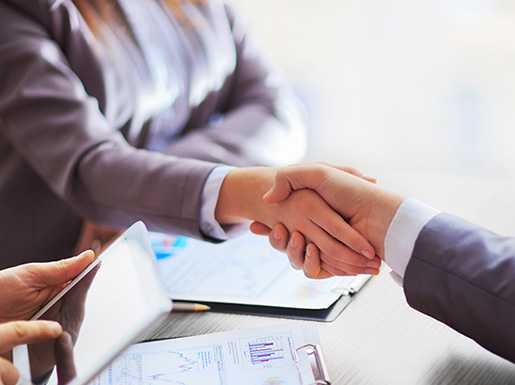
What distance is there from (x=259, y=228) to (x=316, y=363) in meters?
0.29

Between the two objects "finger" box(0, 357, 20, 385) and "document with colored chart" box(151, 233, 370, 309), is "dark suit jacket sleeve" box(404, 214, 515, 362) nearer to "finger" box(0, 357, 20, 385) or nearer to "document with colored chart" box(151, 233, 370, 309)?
"document with colored chart" box(151, 233, 370, 309)

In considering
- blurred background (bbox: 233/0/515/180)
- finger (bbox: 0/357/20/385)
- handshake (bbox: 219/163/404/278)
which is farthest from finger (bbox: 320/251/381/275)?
blurred background (bbox: 233/0/515/180)

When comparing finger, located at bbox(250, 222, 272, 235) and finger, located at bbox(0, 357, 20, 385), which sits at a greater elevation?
finger, located at bbox(250, 222, 272, 235)

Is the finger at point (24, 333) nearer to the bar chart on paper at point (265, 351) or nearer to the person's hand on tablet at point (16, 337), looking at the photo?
the person's hand on tablet at point (16, 337)

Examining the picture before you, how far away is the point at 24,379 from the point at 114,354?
124 mm

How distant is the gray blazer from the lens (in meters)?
0.94

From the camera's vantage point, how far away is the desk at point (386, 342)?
639mm

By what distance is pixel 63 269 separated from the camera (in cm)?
70

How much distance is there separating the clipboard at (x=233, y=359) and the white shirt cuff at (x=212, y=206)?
0.21 m

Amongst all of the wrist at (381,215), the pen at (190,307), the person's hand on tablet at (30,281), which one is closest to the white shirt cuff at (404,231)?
the wrist at (381,215)

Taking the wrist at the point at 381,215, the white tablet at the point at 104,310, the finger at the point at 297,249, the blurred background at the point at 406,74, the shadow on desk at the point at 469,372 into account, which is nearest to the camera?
the white tablet at the point at 104,310

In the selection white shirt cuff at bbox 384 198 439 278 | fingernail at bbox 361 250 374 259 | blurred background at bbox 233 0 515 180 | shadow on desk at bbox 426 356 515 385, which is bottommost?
blurred background at bbox 233 0 515 180

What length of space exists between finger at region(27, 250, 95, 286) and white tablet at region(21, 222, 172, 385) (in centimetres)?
2

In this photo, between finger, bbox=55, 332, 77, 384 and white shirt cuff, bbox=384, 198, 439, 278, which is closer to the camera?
finger, bbox=55, 332, 77, 384
